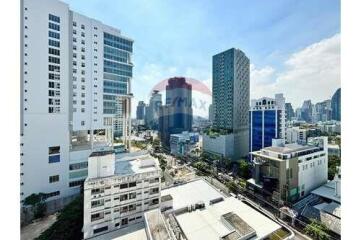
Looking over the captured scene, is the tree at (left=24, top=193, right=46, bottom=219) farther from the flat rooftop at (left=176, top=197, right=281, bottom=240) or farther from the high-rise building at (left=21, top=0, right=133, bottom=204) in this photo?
the flat rooftop at (left=176, top=197, right=281, bottom=240)

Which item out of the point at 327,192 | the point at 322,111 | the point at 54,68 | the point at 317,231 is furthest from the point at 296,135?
the point at 54,68

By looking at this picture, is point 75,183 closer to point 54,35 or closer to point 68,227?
point 68,227

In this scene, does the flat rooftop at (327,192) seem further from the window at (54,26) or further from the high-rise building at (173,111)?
the high-rise building at (173,111)

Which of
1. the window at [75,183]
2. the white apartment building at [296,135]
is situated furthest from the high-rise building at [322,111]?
the window at [75,183]

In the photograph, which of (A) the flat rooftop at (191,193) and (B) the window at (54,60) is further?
(B) the window at (54,60)

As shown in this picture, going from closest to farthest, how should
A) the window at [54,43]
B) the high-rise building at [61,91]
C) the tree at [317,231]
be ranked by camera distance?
the tree at [317,231] < the high-rise building at [61,91] < the window at [54,43]
